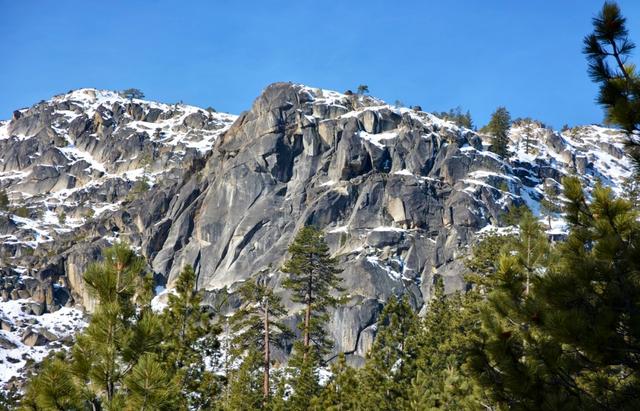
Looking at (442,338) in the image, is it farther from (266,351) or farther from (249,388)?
(249,388)

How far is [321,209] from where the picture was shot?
327 ft

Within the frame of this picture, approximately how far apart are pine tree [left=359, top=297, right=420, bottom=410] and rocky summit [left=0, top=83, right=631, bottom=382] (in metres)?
46.6

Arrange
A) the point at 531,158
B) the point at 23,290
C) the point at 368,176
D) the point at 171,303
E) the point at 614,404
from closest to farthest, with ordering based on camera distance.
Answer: the point at 614,404 < the point at 171,303 < the point at 368,176 < the point at 23,290 < the point at 531,158

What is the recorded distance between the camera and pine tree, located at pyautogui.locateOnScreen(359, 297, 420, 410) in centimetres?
2497

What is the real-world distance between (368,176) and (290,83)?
35.7 meters

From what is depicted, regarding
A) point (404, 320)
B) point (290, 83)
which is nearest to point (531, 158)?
point (290, 83)

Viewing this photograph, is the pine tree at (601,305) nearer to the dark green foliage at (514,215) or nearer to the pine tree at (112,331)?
the pine tree at (112,331)

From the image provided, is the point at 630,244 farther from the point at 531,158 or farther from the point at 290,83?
the point at 531,158

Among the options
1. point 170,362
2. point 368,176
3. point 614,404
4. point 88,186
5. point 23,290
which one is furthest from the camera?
point 88,186

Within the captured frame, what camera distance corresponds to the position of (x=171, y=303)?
21.5m

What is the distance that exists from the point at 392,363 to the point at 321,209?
2897 inches

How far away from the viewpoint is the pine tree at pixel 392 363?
25.0 metres

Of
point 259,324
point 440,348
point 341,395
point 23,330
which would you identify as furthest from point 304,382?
point 23,330

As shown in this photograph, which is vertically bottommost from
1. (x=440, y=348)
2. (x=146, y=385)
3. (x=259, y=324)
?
(x=146, y=385)
